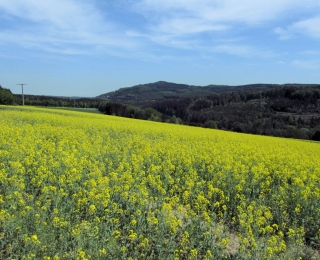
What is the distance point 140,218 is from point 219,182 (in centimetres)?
366

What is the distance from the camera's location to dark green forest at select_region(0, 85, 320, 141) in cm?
7619

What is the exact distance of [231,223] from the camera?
7.19m

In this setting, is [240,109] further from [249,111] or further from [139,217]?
[139,217]

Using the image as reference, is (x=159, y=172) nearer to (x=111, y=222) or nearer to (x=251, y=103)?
(x=111, y=222)

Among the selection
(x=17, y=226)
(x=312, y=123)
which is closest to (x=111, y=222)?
(x=17, y=226)

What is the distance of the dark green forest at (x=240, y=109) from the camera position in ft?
250

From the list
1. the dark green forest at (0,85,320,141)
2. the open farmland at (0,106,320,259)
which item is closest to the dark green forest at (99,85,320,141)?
the dark green forest at (0,85,320,141)

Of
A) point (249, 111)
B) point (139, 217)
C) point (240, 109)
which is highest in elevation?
point (240, 109)

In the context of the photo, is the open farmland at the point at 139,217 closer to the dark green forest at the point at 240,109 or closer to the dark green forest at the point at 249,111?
the dark green forest at the point at 249,111

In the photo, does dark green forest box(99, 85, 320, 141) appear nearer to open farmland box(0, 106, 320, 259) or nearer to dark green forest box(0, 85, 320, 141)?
dark green forest box(0, 85, 320, 141)

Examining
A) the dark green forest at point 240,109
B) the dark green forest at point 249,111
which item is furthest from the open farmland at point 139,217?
Result: the dark green forest at point 240,109

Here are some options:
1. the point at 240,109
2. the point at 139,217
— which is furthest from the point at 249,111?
the point at 139,217

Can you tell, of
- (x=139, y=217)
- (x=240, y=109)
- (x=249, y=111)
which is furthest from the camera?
(x=240, y=109)

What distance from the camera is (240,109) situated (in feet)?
357
